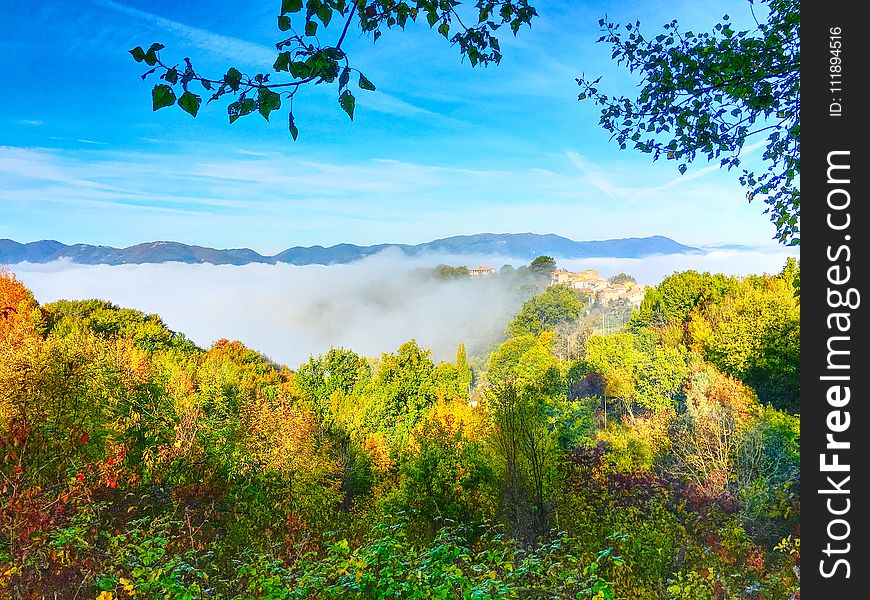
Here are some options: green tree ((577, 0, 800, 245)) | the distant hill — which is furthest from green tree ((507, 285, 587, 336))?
green tree ((577, 0, 800, 245))

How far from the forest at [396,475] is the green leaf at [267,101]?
3572mm

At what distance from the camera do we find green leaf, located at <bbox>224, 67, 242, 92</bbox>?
58.1 inches

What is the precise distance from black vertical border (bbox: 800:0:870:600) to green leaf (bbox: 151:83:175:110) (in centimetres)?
211

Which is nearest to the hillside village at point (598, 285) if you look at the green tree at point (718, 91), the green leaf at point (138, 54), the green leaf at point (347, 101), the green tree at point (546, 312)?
the green tree at point (546, 312)

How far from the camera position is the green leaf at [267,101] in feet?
4.90

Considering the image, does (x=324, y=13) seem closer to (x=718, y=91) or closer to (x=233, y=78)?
(x=233, y=78)

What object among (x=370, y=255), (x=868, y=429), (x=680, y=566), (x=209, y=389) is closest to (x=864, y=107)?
(x=868, y=429)

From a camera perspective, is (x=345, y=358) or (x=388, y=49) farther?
(x=345, y=358)

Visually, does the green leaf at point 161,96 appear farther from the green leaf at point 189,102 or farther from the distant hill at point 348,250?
the distant hill at point 348,250

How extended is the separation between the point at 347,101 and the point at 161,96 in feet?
1.67

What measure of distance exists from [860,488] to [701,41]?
3159 millimetres

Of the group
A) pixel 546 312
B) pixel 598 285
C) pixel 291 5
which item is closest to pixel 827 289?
pixel 291 5

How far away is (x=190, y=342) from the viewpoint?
34.7 meters

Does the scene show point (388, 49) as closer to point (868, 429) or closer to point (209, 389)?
point (868, 429)
